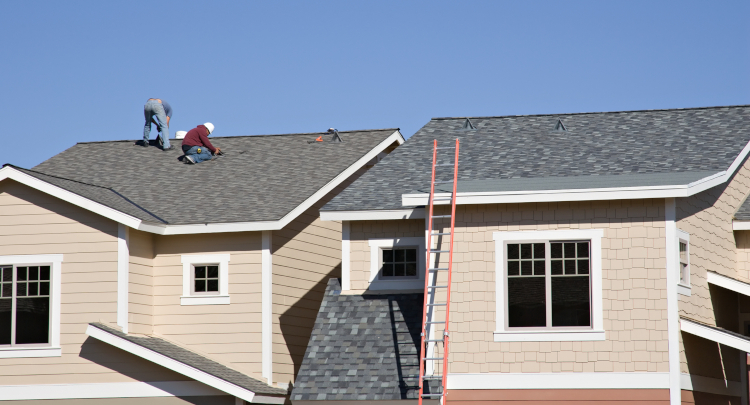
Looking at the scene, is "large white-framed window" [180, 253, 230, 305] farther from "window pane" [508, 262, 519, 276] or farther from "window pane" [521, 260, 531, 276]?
"window pane" [521, 260, 531, 276]

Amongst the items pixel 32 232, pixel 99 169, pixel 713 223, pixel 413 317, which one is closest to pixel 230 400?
pixel 413 317

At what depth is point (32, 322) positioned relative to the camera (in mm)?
18328

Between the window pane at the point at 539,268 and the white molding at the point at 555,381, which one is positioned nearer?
the white molding at the point at 555,381

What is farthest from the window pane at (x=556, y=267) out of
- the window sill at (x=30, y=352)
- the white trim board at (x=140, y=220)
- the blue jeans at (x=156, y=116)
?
the blue jeans at (x=156, y=116)

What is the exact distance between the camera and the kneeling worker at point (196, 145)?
2244 centimetres

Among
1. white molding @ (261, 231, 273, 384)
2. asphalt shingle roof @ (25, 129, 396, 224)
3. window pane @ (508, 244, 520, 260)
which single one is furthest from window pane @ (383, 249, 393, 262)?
window pane @ (508, 244, 520, 260)

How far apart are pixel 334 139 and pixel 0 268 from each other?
8.26 metres

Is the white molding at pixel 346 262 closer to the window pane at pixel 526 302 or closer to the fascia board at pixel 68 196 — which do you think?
the window pane at pixel 526 302

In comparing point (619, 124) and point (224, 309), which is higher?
point (619, 124)

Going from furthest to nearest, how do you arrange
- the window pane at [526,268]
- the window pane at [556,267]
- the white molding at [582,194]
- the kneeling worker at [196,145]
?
the kneeling worker at [196,145]
the window pane at [526,268]
the window pane at [556,267]
the white molding at [582,194]

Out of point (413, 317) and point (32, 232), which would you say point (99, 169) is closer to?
point (32, 232)

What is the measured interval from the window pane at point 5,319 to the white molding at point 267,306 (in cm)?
475

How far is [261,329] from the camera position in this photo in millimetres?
18641

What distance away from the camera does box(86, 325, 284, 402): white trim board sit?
56.4 ft
